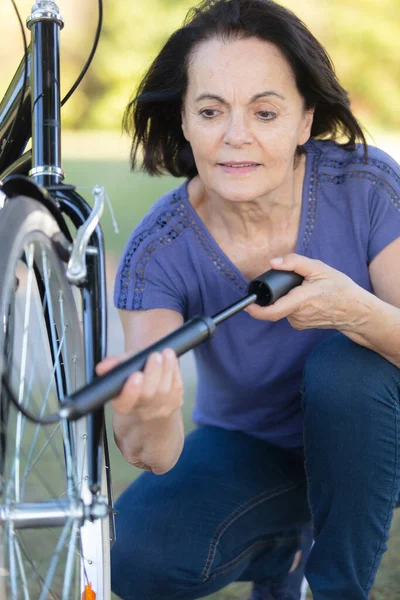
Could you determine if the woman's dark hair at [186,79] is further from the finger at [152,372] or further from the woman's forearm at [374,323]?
the finger at [152,372]

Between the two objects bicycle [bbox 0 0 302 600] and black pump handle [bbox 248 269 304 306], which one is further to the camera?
black pump handle [bbox 248 269 304 306]

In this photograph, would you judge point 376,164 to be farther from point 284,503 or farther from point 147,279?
point 284,503

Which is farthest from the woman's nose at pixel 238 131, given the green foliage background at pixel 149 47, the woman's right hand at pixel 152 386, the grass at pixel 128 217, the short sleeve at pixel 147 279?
the green foliage background at pixel 149 47

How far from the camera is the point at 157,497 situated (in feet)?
5.00

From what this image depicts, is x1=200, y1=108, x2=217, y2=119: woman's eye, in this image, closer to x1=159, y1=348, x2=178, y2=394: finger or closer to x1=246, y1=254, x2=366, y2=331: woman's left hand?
x1=246, y1=254, x2=366, y2=331: woman's left hand

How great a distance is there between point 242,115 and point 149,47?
3998mm

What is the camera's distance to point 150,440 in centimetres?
126

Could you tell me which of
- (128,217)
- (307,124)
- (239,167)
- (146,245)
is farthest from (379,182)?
(128,217)

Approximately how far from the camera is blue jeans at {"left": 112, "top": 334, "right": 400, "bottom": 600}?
4.46 ft

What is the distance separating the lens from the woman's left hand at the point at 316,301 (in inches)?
49.4

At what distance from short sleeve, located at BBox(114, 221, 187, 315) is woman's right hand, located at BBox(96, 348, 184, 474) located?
0.74ft

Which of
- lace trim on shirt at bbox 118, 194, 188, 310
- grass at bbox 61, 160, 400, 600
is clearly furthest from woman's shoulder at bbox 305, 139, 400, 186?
grass at bbox 61, 160, 400, 600

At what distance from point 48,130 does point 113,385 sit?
49cm

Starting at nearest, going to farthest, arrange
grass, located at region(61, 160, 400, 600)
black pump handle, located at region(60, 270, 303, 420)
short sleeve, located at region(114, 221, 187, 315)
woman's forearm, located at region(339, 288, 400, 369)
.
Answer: black pump handle, located at region(60, 270, 303, 420) < woman's forearm, located at region(339, 288, 400, 369) < short sleeve, located at region(114, 221, 187, 315) < grass, located at region(61, 160, 400, 600)
